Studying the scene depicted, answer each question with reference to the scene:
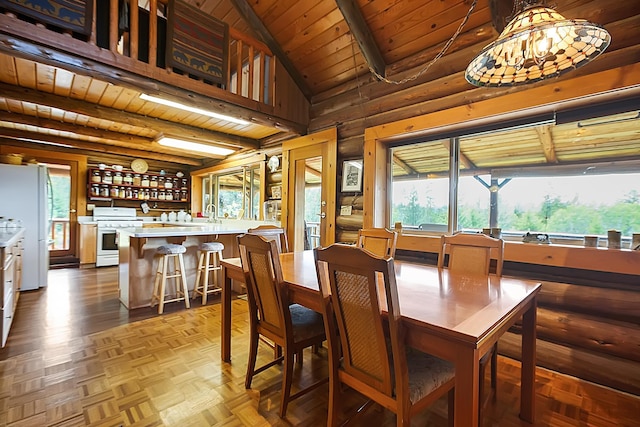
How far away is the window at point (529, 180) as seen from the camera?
219cm

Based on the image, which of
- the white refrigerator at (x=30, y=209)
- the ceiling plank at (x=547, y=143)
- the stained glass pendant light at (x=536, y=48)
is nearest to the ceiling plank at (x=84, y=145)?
the white refrigerator at (x=30, y=209)

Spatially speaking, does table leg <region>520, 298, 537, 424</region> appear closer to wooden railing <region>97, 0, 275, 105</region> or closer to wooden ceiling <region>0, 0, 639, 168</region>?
wooden ceiling <region>0, 0, 639, 168</region>

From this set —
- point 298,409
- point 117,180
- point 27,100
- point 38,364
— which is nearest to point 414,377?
point 298,409

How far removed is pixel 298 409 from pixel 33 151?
7.22m

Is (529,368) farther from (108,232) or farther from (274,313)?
(108,232)

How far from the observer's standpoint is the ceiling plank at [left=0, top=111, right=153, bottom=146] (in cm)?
407

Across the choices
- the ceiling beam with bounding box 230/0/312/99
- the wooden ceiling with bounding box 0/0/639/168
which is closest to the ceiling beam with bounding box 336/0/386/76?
the wooden ceiling with bounding box 0/0/639/168

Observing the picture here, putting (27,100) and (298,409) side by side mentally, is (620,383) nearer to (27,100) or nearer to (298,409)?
(298,409)

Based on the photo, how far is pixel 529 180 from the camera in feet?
8.67

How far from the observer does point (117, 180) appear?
21.5 ft

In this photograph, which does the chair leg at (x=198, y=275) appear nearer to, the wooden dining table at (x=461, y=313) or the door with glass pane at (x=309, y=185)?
the door with glass pane at (x=309, y=185)

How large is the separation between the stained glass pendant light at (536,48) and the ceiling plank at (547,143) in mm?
1190

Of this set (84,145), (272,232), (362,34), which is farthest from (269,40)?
(84,145)

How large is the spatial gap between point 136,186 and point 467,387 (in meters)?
7.69
